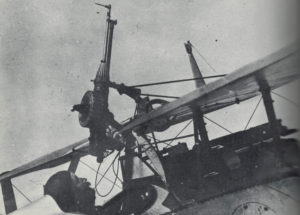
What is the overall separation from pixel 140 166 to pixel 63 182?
2417 mm

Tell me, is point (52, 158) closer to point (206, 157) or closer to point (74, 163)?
point (74, 163)

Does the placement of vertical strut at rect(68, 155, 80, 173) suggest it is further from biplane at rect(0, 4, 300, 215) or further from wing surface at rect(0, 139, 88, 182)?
biplane at rect(0, 4, 300, 215)

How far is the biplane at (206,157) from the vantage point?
613 cm

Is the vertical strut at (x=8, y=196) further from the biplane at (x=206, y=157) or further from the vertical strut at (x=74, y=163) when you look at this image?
the biplane at (x=206, y=157)

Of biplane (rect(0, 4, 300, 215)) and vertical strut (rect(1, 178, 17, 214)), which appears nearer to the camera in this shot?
biplane (rect(0, 4, 300, 215))

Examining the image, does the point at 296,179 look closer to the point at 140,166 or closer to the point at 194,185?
the point at 194,185

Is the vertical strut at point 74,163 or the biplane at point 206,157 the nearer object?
the biplane at point 206,157

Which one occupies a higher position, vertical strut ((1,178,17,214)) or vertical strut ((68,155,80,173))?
vertical strut ((68,155,80,173))

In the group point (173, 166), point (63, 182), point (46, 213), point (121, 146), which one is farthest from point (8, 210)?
point (173, 166)

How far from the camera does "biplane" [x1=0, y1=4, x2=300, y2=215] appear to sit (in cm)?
613

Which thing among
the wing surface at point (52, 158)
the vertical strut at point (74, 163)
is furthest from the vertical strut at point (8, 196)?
the vertical strut at point (74, 163)

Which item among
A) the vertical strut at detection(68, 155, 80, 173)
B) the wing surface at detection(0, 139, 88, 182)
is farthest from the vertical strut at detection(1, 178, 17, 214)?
the vertical strut at detection(68, 155, 80, 173)

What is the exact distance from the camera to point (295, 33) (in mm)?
4137

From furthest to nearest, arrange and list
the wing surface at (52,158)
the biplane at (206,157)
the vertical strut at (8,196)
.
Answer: the vertical strut at (8,196) → the wing surface at (52,158) → the biplane at (206,157)
